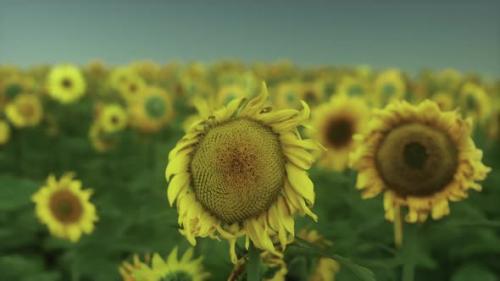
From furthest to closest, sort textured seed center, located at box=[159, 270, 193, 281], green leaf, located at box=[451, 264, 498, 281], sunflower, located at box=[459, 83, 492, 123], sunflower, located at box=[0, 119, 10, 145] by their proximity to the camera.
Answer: sunflower, located at box=[459, 83, 492, 123], sunflower, located at box=[0, 119, 10, 145], green leaf, located at box=[451, 264, 498, 281], textured seed center, located at box=[159, 270, 193, 281]

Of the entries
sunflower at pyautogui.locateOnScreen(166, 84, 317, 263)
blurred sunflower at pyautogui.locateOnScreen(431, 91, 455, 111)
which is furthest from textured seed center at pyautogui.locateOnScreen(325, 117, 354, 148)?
sunflower at pyautogui.locateOnScreen(166, 84, 317, 263)

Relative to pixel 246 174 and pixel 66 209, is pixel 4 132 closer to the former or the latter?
pixel 66 209

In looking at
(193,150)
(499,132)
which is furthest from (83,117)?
(193,150)

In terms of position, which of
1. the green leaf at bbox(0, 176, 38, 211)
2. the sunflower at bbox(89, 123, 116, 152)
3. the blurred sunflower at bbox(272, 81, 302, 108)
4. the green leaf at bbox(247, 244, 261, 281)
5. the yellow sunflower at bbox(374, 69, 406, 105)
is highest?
the sunflower at bbox(89, 123, 116, 152)

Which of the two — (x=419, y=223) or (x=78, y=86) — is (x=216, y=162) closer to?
(x=419, y=223)

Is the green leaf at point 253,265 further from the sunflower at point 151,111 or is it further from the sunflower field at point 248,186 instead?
the sunflower at point 151,111

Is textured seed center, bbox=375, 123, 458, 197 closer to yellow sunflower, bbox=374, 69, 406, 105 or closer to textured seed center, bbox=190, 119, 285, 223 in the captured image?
textured seed center, bbox=190, 119, 285, 223
